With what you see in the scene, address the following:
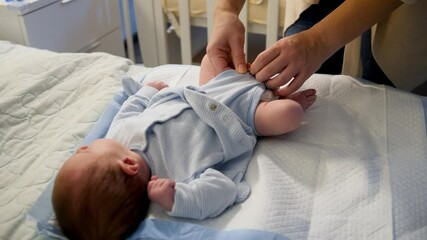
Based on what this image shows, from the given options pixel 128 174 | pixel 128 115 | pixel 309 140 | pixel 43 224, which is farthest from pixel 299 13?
pixel 43 224

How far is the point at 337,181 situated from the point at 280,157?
0.13 metres

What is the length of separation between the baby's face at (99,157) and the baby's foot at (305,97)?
1.28 feet

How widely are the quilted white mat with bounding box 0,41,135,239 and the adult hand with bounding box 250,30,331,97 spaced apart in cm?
43

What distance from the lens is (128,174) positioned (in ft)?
2.49

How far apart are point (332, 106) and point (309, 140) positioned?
0.15m

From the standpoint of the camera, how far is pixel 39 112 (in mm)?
1076

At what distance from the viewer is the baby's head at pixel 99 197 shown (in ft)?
2.29

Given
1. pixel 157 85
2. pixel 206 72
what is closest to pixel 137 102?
pixel 157 85

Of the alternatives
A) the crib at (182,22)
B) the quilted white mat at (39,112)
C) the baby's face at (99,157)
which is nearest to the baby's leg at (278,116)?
the baby's face at (99,157)

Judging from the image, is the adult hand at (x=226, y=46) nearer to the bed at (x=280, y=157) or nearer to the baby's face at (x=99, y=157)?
the bed at (x=280, y=157)

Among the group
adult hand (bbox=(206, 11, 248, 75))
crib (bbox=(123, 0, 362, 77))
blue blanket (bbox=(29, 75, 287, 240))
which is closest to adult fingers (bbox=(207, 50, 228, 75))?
adult hand (bbox=(206, 11, 248, 75))

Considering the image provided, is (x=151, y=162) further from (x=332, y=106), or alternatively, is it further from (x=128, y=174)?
(x=332, y=106)

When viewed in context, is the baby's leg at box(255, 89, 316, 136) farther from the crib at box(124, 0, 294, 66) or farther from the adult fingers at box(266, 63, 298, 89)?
the crib at box(124, 0, 294, 66)

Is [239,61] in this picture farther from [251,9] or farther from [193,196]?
[251,9]
